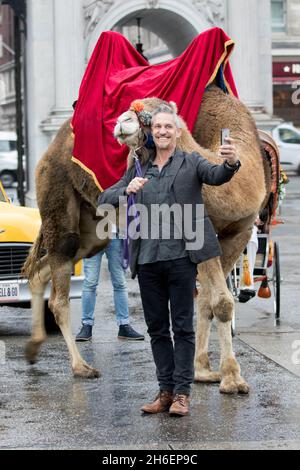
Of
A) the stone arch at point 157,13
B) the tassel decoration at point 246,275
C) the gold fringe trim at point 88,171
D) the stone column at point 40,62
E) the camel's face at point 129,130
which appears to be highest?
the stone arch at point 157,13

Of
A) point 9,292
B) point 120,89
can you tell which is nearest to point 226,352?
point 120,89

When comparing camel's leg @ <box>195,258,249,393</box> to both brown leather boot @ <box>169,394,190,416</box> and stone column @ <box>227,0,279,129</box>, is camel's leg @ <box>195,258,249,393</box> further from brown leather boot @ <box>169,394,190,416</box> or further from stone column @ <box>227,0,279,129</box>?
stone column @ <box>227,0,279,129</box>

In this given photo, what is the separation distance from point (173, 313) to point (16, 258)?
3682 mm

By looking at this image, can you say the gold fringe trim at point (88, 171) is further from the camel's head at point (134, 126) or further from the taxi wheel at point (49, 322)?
the taxi wheel at point (49, 322)

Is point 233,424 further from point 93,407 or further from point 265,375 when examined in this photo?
point 265,375

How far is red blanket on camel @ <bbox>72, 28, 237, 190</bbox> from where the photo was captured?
842cm

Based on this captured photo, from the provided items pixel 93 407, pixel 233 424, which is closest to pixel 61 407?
pixel 93 407

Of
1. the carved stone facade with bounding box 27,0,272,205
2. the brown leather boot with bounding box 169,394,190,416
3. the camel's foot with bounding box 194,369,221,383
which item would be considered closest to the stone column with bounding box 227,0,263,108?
the carved stone facade with bounding box 27,0,272,205

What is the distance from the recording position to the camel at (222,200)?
298 inches

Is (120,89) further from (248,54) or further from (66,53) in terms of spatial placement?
(248,54)

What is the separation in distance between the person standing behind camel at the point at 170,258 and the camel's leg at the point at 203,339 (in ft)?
2.99

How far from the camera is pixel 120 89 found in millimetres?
8648

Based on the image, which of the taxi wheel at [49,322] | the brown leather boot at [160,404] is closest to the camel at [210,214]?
the brown leather boot at [160,404]

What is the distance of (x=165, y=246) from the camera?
7.06 m
